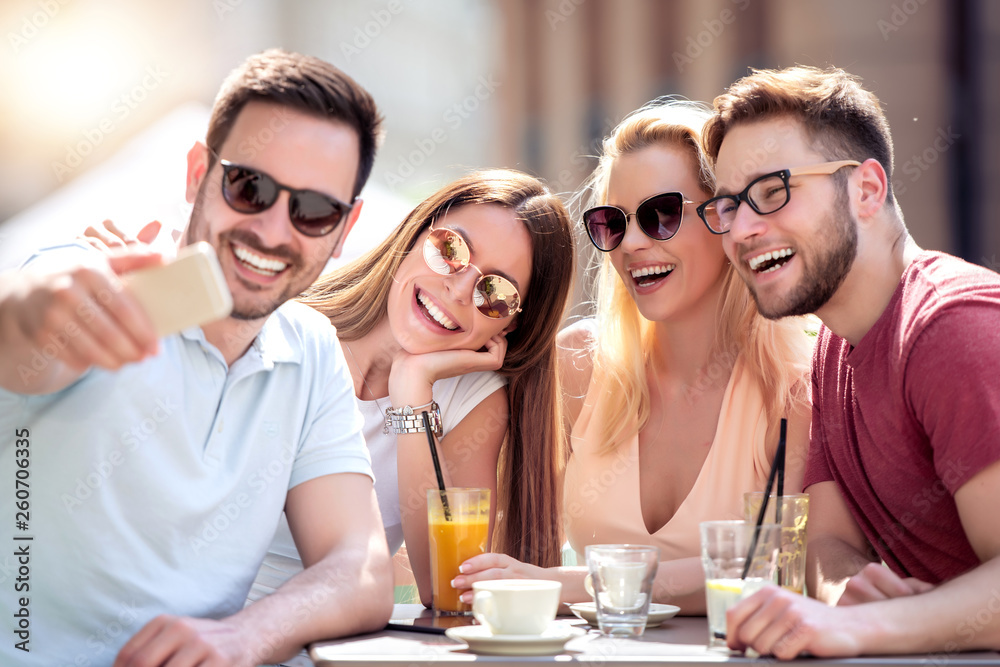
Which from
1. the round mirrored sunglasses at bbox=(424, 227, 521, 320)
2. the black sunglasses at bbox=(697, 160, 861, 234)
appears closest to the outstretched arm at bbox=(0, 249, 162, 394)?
the black sunglasses at bbox=(697, 160, 861, 234)

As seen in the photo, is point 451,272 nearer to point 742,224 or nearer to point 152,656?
point 742,224

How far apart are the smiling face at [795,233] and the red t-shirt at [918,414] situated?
15 centimetres

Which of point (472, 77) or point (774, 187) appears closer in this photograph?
point (774, 187)

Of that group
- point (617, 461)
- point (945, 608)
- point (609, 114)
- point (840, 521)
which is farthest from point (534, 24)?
point (945, 608)

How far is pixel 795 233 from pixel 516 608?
111cm

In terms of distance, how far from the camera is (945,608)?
1462 millimetres

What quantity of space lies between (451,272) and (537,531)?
0.79m

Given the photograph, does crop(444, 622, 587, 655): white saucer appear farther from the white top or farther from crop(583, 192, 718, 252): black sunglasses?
crop(583, 192, 718, 252): black sunglasses

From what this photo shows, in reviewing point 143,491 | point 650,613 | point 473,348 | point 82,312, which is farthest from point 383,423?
point 82,312

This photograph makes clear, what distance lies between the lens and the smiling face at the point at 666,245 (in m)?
2.64

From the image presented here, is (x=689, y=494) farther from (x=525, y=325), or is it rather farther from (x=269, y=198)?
(x=269, y=198)

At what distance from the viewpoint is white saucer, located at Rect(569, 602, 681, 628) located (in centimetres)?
171

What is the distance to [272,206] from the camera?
67.1 inches

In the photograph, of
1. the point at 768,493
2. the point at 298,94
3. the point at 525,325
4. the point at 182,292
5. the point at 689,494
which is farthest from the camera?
the point at 525,325
